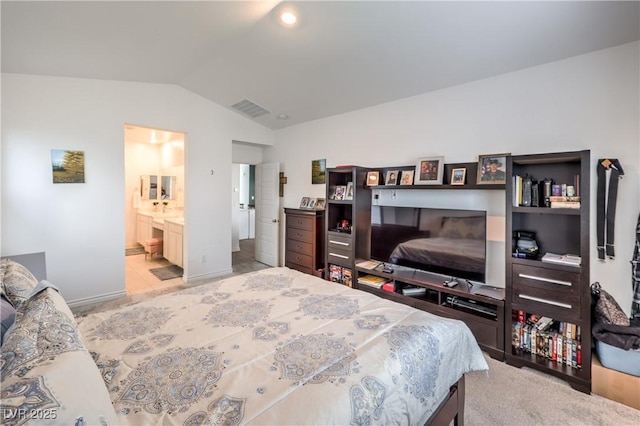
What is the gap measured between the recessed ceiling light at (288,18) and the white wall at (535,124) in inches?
63.0

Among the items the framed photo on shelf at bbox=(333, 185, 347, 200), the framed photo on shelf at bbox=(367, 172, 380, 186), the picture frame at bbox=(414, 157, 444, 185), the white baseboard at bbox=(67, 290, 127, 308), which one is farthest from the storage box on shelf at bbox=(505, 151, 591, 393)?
the white baseboard at bbox=(67, 290, 127, 308)

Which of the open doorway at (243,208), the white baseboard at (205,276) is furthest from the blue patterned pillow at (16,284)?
the open doorway at (243,208)

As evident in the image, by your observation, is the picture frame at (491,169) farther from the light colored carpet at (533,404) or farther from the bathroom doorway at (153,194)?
the bathroom doorway at (153,194)

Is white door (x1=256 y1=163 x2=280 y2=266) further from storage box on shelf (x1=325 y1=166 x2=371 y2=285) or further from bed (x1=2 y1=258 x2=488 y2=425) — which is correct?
bed (x1=2 y1=258 x2=488 y2=425)

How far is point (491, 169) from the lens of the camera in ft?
8.77

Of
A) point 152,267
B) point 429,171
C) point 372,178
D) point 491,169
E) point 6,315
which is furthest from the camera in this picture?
point 152,267

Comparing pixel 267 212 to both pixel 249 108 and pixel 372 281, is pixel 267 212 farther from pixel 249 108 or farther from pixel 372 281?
pixel 372 281

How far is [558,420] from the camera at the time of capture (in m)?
1.78

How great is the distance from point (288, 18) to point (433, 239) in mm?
2456

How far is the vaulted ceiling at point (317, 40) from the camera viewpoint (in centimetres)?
214

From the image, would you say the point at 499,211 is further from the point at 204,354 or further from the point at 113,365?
the point at 113,365

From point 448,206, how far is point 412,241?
0.53 metres

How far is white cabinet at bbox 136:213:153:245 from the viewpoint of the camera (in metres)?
6.25

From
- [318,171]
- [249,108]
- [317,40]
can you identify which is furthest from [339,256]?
[249,108]
